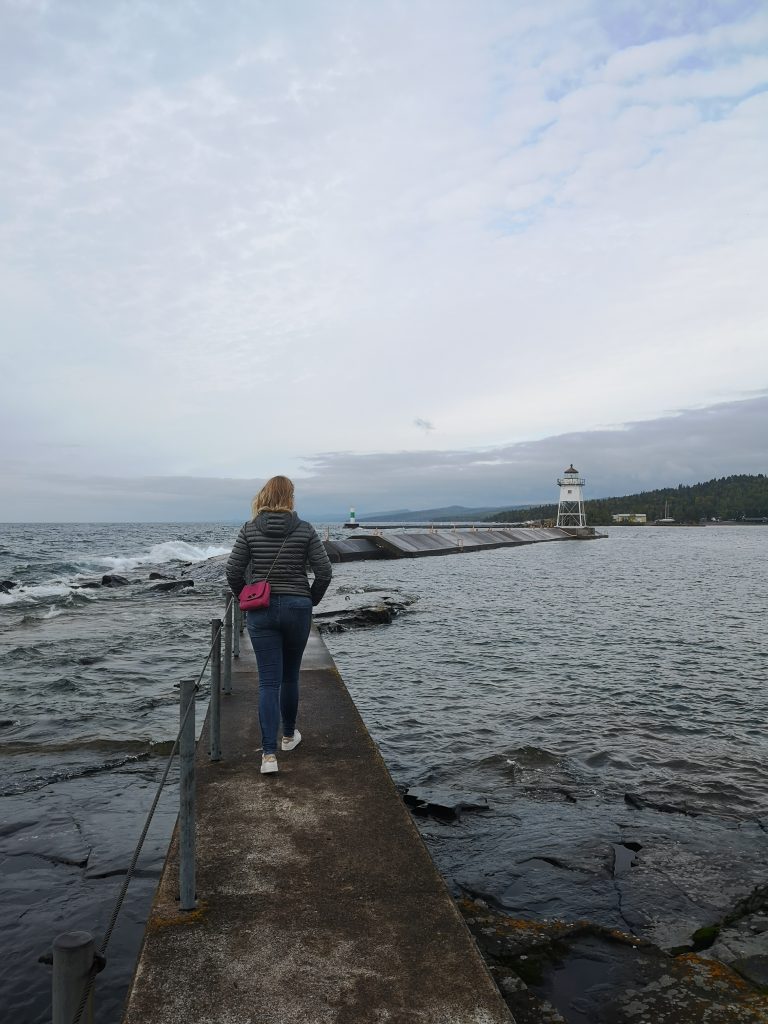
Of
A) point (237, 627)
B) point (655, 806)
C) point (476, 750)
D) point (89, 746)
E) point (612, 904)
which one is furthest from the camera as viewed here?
point (237, 627)

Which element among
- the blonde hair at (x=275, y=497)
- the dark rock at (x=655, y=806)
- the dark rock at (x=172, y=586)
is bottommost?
the dark rock at (x=172, y=586)

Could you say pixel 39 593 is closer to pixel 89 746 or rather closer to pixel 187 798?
pixel 89 746

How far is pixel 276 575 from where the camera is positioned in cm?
524

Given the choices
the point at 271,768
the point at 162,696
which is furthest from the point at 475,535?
the point at 271,768

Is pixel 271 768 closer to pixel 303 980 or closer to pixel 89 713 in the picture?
pixel 303 980

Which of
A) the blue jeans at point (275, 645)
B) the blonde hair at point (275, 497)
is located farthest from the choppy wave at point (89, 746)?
the blonde hair at point (275, 497)

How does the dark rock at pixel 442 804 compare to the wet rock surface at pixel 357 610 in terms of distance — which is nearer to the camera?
the dark rock at pixel 442 804

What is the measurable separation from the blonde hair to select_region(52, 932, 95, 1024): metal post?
3.41 m

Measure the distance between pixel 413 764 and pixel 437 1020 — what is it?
5.34 m

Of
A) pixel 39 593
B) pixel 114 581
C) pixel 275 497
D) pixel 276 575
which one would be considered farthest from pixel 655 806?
pixel 114 581

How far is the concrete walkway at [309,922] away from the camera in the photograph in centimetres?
294

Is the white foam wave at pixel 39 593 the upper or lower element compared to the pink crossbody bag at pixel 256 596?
lower

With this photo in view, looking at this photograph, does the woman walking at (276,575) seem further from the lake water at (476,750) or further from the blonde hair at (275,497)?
the lake water at (476,750)

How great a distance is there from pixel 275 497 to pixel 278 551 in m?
0.43
